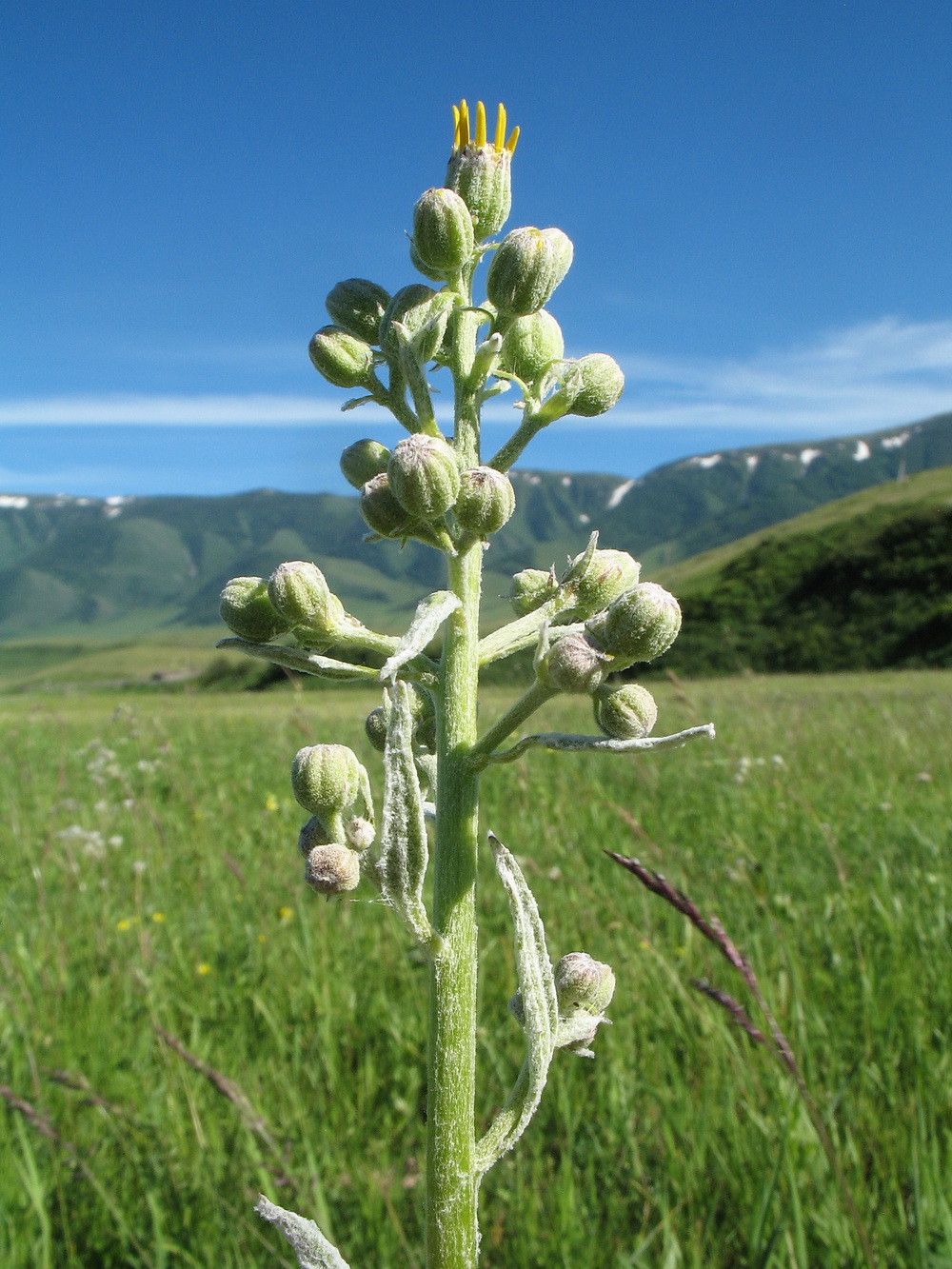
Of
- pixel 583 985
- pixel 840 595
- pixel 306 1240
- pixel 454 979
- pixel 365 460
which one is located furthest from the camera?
pixel 840 595

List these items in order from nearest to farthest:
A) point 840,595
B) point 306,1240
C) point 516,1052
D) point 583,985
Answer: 1. point 306,1240
2. point 583,985
3. point 516,1052
4. point 840,595

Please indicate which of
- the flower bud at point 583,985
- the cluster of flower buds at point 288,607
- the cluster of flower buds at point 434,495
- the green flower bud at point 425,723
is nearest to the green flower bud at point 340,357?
the cluster of flower buds at point 434,495

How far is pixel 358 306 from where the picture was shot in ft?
7.55

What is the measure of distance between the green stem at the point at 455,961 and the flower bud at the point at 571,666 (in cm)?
18

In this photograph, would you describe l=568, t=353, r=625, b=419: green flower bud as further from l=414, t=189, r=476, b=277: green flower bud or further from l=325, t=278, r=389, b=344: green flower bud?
l=325, t=278, r=389, b=344: green flower bud

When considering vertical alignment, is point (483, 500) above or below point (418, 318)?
below

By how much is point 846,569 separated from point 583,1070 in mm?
66890

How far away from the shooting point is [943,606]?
170 feet

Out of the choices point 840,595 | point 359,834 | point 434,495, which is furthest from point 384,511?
point 840,595

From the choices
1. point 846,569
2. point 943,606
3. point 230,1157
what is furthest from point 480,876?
point 846,569

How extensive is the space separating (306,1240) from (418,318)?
1920mm

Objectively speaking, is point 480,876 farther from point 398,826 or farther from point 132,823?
point 398,826

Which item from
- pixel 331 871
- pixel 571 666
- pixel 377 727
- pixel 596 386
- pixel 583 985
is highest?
pixel 596 386

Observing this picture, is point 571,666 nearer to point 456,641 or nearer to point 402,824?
point 456,641
